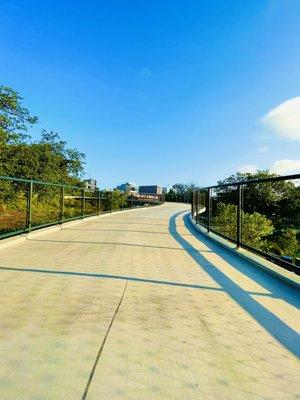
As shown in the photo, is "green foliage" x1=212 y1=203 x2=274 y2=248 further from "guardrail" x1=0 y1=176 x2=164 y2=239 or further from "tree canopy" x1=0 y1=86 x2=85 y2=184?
"tree canopy" x1=0 y1=86 x2=85 y2=184

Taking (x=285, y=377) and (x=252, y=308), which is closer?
(x=285, y=377)

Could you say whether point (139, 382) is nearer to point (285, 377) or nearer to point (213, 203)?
point (285, 377)

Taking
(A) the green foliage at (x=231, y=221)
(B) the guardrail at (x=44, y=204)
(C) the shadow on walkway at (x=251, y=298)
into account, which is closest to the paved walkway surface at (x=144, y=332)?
(C) the shadow on walkway at (x=251, y=298)

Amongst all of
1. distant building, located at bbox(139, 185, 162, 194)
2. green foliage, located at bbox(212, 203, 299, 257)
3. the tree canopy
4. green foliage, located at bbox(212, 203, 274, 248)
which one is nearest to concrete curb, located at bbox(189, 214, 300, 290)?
green foliage, located at bbox(212, 203, 299, 257)

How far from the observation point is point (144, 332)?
2.51 meters

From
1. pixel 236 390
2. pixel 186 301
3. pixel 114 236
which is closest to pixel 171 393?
pixel 236 390

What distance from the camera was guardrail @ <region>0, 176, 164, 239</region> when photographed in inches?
351

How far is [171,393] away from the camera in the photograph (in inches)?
70.1

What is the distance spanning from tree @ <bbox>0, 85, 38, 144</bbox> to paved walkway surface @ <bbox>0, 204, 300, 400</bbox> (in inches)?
350

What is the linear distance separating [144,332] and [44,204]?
1177 centimetres

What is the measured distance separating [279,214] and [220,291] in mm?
2043

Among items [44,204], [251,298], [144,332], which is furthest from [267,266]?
[44,204]

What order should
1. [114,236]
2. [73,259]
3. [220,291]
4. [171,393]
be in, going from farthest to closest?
1. [114,236]
2. [73,259]
3. [220,291]
4. [171,393]

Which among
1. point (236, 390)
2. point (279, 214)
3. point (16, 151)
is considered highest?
point (16, 151)
